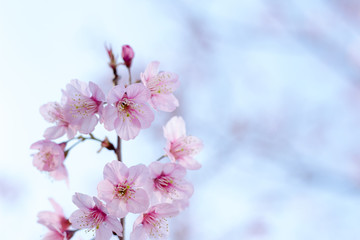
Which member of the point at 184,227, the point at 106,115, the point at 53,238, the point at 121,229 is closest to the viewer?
the point at 121,229

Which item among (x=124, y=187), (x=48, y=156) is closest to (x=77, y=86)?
(x=48, y=156)

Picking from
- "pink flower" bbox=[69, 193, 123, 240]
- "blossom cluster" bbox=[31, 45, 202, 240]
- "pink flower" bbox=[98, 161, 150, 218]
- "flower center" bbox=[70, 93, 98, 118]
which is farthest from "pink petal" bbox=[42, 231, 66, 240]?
"flower center" bbox=[70, 93, 98, 118]

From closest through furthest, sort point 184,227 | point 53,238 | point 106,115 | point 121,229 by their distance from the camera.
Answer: point 121,229, point 106,115, point 53,238, point 184,227

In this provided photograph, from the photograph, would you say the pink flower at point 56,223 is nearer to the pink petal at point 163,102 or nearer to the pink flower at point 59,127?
the pink flower at point 59,127

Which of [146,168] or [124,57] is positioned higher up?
[124,57]

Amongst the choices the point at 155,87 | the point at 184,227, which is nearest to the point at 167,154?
the point at 155,87

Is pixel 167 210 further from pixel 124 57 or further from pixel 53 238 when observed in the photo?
pixel 124 57

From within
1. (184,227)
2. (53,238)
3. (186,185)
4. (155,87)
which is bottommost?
(53,238)

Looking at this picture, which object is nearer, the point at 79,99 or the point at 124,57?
the point at 79,99
